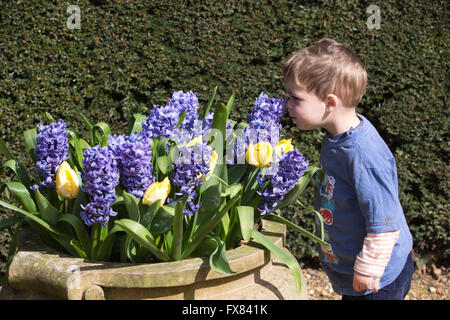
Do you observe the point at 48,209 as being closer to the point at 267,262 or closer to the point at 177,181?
the point at 177,181

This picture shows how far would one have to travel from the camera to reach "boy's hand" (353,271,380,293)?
1.77m

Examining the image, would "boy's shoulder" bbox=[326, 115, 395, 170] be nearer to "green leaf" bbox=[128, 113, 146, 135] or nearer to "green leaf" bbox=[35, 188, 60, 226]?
"green leaf" bbox=[128, 113, 146, 135]

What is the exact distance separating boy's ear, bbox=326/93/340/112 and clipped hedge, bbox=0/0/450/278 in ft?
4.01

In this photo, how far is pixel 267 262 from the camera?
167cm

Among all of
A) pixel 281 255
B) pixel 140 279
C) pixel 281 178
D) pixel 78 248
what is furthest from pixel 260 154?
pixel 78 248

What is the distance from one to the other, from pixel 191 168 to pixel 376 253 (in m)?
0.71

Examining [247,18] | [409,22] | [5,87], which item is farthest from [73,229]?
[409,22]

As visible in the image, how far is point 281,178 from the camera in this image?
1646 mm

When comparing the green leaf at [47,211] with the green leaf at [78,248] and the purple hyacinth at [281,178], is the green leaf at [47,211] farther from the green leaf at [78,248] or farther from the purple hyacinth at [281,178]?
the purple hyacinth at [281,178]

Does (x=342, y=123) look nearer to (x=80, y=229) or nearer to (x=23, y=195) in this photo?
(x=80, y=229)

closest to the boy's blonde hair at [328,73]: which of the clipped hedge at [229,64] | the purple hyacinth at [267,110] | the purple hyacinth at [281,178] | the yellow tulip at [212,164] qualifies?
the purple hyacinth at [267,110]

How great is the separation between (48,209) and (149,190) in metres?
0.37

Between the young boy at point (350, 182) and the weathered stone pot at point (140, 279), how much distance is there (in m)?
0.34

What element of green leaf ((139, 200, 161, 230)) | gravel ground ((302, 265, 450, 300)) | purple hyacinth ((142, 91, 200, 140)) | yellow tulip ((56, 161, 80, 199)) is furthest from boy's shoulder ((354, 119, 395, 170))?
gravel ground ((302, 265, 450, 300))
